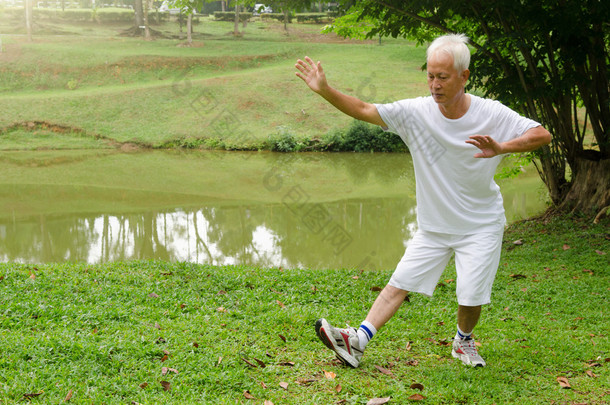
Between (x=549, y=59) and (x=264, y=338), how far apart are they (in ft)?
23.2

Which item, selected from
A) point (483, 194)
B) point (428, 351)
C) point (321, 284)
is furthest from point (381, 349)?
point (321, 284)

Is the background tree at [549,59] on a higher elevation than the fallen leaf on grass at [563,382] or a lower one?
higher

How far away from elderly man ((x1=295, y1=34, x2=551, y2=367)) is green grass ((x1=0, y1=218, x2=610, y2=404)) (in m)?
0.44

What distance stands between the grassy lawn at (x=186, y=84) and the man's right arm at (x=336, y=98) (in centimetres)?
1844

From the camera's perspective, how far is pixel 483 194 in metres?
3.52

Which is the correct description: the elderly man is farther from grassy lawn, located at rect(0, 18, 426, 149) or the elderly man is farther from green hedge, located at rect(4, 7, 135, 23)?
green hedge, located at rect(4, 7, 135, 23)

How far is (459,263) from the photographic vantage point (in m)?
3.62

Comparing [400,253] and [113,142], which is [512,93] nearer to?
[400,253]

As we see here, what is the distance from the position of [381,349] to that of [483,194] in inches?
53.0

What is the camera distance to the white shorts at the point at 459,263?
3.50 meters

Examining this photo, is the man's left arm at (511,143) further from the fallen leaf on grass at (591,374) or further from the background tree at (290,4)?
the background tree at (290,4)

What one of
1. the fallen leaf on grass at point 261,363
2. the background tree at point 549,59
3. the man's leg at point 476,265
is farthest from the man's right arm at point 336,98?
the background tree at point 549,59

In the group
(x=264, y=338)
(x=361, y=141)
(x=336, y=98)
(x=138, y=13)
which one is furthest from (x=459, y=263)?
(x=138, y=13)

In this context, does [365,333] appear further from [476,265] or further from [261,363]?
[476,265]
